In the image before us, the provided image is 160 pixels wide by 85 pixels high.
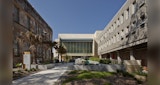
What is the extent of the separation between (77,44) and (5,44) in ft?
212

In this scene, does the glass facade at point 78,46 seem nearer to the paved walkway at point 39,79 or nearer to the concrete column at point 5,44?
the paved walkway at point 39,79

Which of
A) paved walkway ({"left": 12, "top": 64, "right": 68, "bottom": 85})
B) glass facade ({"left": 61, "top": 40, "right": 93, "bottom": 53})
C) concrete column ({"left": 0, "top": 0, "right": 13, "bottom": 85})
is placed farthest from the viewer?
glass facade ({"left": 61, "top": 40, "right": 93, "bottom": 53})

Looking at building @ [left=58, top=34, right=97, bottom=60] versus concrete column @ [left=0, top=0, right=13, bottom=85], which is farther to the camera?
building @ [left=58, top=34, right=97, bottom=60]

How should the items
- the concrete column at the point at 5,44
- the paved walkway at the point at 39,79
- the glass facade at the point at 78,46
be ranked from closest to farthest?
the concrete column at the point at 5,44 → the paved walkway at the point at 39,79 → the glass facade at the point at 78,46

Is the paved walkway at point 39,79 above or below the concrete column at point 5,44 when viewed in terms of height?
below

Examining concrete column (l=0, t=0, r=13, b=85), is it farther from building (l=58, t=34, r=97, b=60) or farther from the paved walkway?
building (l=58, t=34, r=97, b=60)

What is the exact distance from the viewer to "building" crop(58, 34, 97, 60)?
215 feet

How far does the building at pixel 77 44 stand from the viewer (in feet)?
215

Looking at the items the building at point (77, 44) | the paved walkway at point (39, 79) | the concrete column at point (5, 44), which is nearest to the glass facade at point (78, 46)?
the building at point (77, 44)

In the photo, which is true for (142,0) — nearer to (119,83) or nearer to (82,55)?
(119,83)

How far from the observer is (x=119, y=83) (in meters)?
9.76

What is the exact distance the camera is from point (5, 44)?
116 centimetres

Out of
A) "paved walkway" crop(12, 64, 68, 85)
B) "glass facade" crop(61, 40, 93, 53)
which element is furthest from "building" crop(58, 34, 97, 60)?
"paved walkway" crop(12, 64, 68, 85)

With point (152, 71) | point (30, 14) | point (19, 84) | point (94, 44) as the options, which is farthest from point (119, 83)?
point (94, 44)
